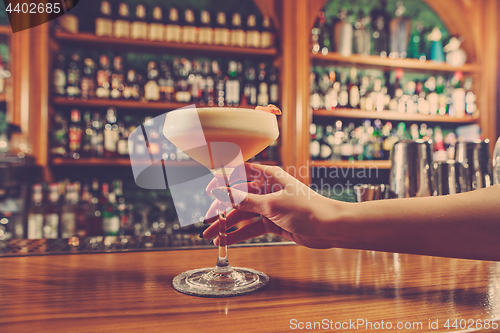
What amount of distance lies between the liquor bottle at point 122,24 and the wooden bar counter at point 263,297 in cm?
187

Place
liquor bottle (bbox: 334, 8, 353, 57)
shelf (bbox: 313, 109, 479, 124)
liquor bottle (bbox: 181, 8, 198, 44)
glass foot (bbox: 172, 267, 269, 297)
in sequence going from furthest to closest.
Answer: liquor bottle (bbox: 334, 8, 353, 57) < shelf (bbox: 313, 109, 479, 124) < liquor bottle (bbox: 181, 8, 198, 44) < glass foot (bbox: 172, 267, 269, 297)

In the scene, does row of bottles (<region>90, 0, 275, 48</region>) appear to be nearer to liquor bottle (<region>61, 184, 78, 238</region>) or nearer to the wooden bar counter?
liquor bottle (<region>61, 184, 78, 238</region>)

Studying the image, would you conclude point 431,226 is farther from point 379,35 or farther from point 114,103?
point 379,35

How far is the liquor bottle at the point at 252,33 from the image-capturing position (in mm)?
2295

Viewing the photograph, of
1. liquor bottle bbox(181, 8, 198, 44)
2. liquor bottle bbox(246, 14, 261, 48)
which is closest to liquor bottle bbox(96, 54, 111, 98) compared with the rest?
liquor bottle bbox(181, 8, 198, 44)

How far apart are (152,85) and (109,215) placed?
3.07 ft

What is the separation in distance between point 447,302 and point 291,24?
2181 millimetres

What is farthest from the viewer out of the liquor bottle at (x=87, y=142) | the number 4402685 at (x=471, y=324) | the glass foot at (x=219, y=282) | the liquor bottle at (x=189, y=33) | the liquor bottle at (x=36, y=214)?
the liquor bottle at (x=189, y=33)

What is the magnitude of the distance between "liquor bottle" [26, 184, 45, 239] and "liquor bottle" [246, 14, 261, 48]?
1.66 metres

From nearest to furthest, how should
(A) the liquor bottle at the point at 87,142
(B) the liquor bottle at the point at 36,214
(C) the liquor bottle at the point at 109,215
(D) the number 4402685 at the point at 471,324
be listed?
1. (D) the number 4402685 at the point at 471,324
2. (B) the liquor bottle at the point at 36,214
3. (C) the liquor bottle at the point at 109,215
4. (A) the liquor bottle at the point at 87,142

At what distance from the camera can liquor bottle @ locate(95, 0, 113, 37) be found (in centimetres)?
214

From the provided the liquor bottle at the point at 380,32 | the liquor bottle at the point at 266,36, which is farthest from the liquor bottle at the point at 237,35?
the liquor bottle at the point at 380,32

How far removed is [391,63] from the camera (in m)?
2.47

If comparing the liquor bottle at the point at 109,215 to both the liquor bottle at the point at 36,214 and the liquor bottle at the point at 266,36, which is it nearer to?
the liquor bottle at the point at 36,214
